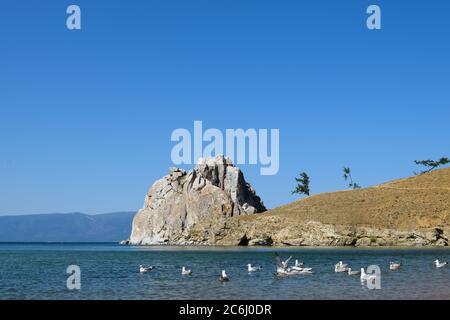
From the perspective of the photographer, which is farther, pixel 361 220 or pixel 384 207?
pixel 384 207

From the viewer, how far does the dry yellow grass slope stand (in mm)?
146375

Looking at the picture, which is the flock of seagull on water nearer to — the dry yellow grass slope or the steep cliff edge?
the steep cliff edge

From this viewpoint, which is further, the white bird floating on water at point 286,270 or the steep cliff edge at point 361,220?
the steep cliff edge at point 361,220

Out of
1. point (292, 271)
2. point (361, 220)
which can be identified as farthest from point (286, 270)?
point (361, 220)

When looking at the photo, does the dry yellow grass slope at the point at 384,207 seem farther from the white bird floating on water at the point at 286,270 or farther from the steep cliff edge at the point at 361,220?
the white bird floating on water at the point at 286,270

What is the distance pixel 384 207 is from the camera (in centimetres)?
15650

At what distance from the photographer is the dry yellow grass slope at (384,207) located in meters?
146

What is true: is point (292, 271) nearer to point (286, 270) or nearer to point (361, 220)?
point (286, 270)

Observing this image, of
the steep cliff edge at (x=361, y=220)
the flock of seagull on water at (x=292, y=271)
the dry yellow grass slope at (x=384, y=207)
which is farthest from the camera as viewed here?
the dry yellow grass slope at (x=384, y=207)

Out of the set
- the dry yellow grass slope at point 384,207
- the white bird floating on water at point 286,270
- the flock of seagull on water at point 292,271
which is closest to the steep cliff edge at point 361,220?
the dry yellow grass slope at point 384,207

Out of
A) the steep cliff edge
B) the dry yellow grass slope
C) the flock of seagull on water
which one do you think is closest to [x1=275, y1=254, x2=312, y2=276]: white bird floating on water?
the flock of seagull on water
